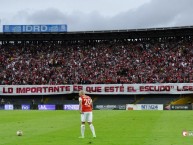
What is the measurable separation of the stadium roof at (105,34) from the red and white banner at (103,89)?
11537 mm

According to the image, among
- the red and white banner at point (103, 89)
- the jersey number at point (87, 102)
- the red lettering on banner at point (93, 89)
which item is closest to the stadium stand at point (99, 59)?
the red and white banner at point (103, 89)

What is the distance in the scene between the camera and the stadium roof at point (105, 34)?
82.3 m

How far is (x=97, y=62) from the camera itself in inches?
3290

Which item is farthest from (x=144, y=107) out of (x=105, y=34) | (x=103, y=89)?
(x=105, y=34)

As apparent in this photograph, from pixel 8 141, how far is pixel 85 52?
6618 cm

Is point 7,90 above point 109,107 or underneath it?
above

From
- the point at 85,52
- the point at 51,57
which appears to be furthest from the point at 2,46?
the point at 85,52

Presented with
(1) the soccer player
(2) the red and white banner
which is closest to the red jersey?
(1) the soccer player

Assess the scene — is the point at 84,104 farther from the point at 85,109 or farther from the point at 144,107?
the point at 144,107

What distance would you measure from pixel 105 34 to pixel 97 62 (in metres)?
6.12

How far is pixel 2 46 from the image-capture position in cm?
9094

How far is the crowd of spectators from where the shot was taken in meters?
78.5

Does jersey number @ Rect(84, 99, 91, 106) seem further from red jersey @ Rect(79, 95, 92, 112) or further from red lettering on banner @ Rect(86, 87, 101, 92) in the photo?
red lettering on banner @ Rect(86, 87, 101, 92)

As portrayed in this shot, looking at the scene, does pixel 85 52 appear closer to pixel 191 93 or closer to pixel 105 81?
pixel 105 81
